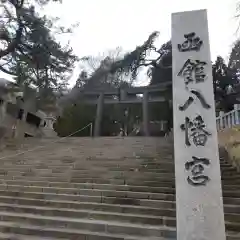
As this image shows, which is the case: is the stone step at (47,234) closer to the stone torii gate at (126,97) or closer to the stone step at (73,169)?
the stone step at (73,169)

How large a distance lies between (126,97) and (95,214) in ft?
47.1

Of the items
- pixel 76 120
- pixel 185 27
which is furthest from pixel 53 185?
pixel 76 120

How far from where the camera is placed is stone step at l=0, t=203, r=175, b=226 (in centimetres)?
527

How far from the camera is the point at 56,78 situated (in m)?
13.9

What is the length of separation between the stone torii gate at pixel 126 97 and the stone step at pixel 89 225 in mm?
13149

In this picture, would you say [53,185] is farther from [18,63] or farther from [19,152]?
[18,63]

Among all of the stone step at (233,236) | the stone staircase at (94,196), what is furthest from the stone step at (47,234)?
the stone step at (233,236)

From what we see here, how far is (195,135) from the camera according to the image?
4070 millimetres

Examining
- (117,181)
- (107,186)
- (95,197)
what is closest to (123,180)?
(117,181)

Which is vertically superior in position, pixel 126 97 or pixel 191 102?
pixel 126 97

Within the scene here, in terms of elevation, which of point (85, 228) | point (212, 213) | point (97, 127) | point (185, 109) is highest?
point (97, 127)

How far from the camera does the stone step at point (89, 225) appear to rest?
4883mm

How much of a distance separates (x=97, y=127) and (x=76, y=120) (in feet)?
10.0

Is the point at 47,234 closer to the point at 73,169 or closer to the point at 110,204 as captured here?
the point at 110,204
